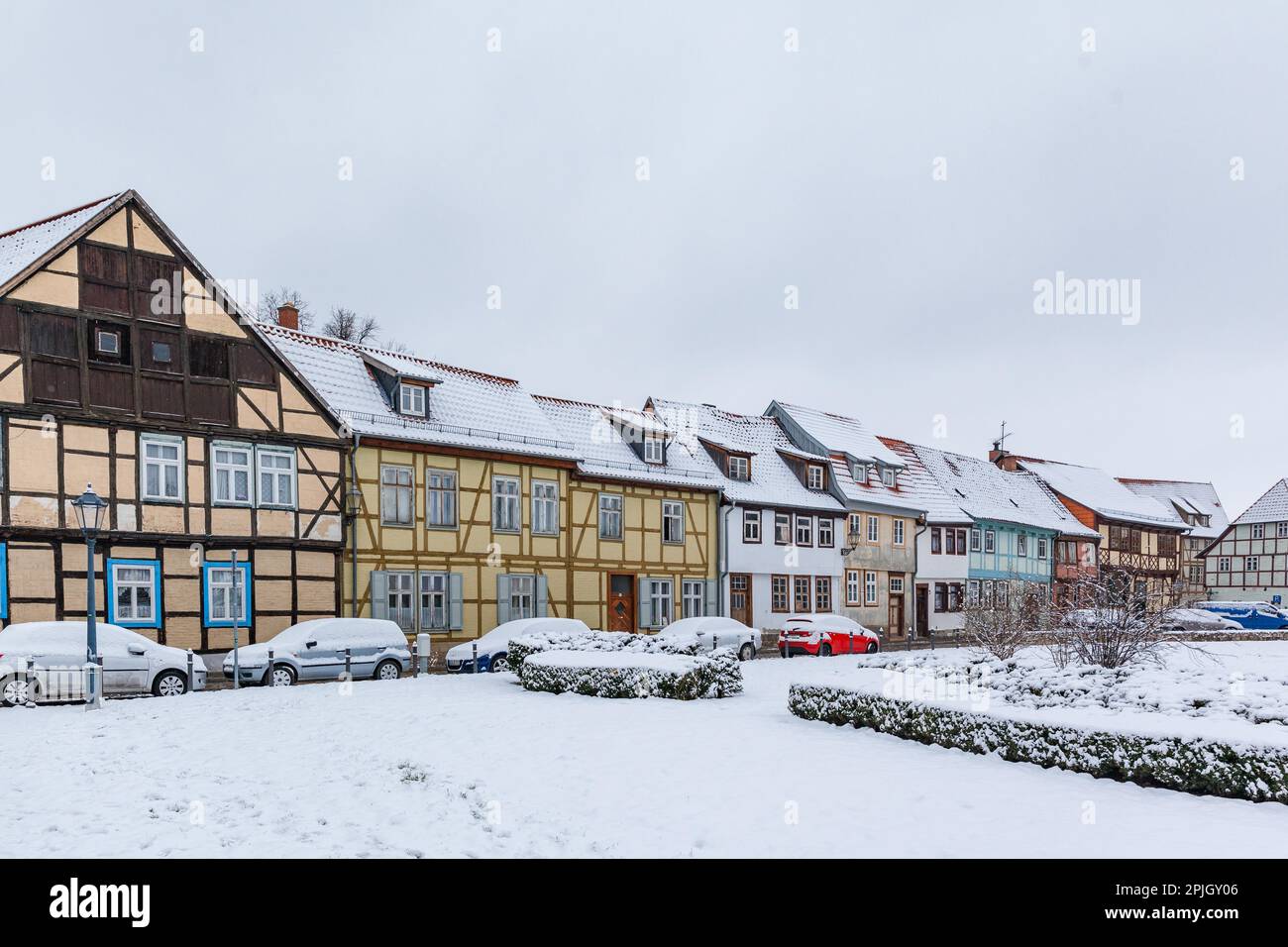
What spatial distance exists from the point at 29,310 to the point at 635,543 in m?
17.7

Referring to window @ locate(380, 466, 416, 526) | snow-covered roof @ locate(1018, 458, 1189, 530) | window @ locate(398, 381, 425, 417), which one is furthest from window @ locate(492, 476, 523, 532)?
snow-covered roof @ locate(1018, 458, 1189, 530)

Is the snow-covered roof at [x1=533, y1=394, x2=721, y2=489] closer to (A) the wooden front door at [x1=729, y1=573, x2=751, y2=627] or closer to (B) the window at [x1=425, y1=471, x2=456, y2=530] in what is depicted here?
(A) the wooden front door at [x1=729, y1=573, x2=751, y2=627]

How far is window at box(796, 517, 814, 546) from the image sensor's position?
37.6m

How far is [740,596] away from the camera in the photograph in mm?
35531

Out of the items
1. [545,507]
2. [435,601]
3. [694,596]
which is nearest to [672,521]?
[694,596]

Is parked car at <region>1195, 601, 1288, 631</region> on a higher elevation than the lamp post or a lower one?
lower

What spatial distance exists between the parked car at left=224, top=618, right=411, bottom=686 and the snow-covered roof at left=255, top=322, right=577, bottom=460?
5.69m

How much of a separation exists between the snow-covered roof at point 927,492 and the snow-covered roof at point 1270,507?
27694 mm

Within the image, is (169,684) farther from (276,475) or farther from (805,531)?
(805,531)

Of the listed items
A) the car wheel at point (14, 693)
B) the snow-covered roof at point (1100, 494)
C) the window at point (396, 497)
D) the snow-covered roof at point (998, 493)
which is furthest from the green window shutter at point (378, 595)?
the snow-covered roof at point (1100, 494)

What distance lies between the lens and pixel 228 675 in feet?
67.2

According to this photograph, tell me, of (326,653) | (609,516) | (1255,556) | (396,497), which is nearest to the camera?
(326,653)

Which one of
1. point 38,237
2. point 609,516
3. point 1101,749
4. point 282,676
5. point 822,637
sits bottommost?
point 822,637

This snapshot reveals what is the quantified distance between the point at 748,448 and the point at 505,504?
13.2 m
